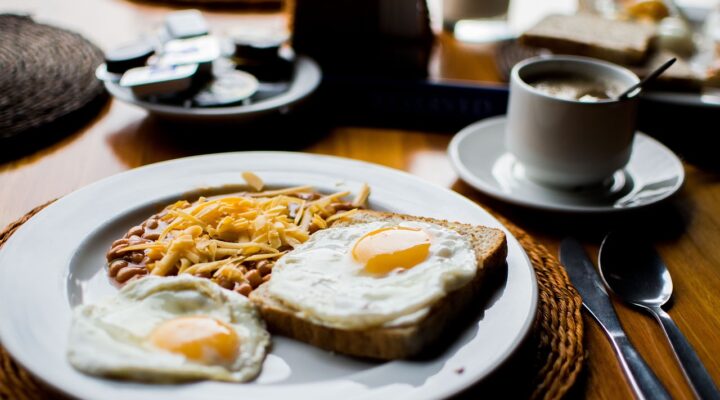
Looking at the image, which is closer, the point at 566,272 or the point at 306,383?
the point at 306,383

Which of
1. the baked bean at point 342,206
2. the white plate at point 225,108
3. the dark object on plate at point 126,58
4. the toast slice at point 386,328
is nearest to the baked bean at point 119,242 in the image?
the toast slice at point 386,328

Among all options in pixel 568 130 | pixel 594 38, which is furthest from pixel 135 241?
pixel 594 38

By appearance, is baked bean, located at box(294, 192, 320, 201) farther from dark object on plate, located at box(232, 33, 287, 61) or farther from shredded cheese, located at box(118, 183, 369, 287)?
dark object on plate, located at box(232, 33, 287, 61)

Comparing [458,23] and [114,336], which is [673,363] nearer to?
[114,336]

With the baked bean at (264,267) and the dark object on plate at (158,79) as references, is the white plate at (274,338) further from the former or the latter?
the dark object on plate at (158,79)

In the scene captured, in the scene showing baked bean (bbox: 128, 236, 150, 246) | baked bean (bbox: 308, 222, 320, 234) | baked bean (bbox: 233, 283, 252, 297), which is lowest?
baked bean (bbox: 308, 222, 320, 234)

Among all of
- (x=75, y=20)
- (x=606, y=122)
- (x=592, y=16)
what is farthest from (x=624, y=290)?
(x=75, y=20)

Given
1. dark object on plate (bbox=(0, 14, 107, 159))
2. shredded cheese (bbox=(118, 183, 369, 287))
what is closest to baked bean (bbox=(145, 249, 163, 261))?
shredded cheese (bbox=(118, 183, 369, 287))
